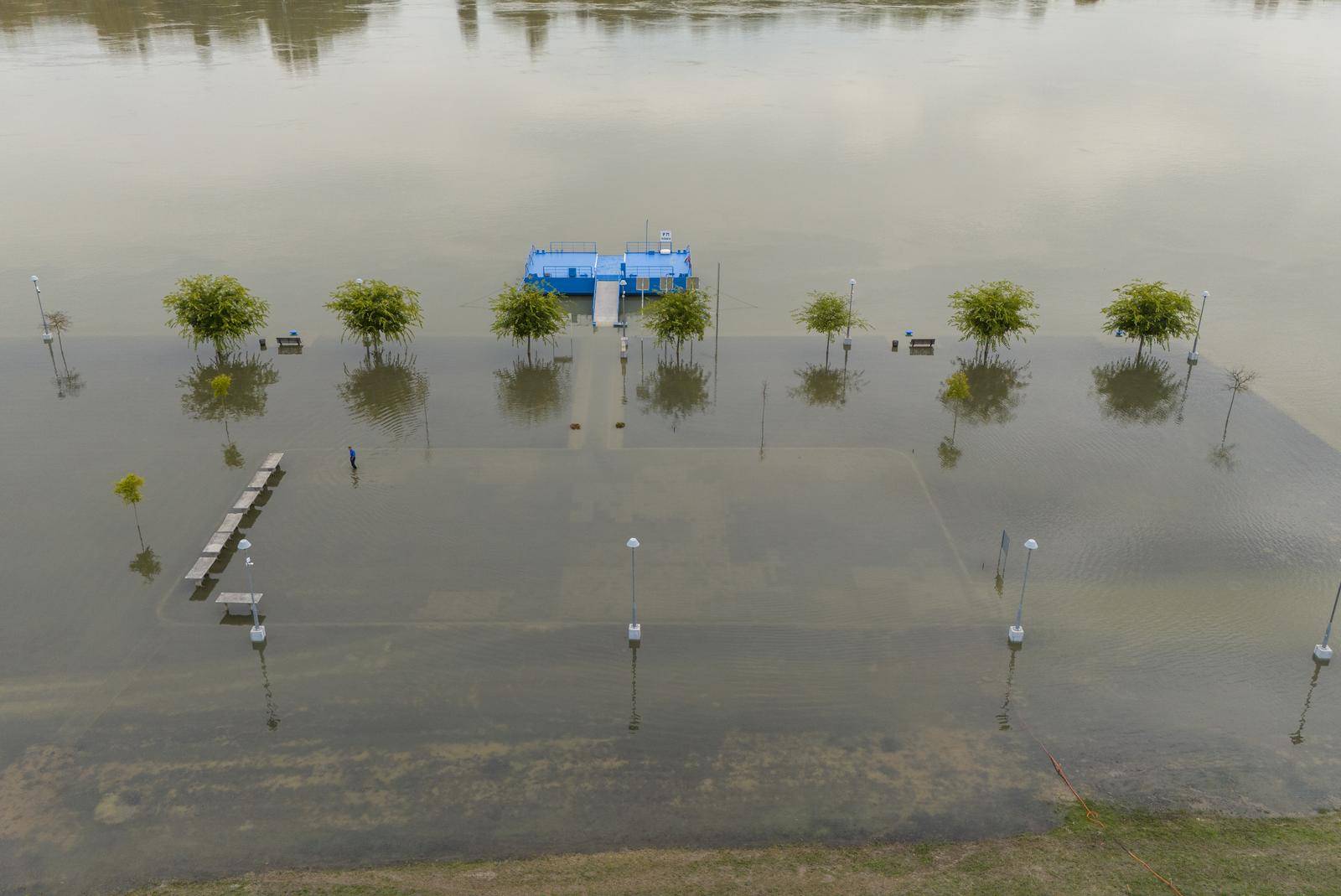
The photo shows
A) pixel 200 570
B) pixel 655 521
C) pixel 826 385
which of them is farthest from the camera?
pixel 826 385

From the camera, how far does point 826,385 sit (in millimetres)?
40625

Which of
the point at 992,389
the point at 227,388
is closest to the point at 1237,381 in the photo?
the point at 992,389

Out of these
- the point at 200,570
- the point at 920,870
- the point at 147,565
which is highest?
the point at 200,570

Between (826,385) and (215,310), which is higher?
(215,310)

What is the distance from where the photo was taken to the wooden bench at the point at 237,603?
26844 millimetres

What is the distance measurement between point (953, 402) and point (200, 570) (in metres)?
27.0

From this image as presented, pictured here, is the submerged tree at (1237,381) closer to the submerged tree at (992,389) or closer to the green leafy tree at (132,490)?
the submerged tree at (992,389)

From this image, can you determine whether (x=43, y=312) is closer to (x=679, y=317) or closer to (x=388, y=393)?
(x=388, y=393)

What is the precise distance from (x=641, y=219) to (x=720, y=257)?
821 centimetres

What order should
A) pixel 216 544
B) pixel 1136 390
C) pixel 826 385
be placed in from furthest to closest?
1. pixel 826 385
2. pixel 1136 390
3. pixel 216 544

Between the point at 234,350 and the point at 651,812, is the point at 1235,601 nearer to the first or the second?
the point at 651,812

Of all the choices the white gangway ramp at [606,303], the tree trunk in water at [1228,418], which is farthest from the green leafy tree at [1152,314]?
the white gangway ramp at [606,303]

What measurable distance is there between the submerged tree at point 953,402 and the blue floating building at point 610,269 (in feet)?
47.1

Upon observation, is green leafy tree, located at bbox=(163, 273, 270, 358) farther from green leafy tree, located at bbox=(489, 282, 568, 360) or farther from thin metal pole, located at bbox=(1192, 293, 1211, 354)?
thin metal pole, located at bbox=(1192, 293, 1211, 354)
